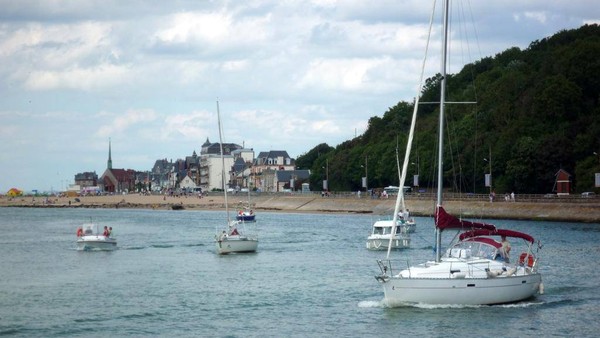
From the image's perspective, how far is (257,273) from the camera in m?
71.8

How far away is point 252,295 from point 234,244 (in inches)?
995

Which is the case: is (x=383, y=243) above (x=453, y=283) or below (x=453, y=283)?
above

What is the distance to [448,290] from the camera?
161 ft

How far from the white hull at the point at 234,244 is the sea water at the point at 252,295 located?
4.11ft

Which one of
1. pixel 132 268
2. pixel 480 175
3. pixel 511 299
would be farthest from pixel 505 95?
pixel 511 299

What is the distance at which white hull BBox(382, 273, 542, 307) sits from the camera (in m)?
49.1

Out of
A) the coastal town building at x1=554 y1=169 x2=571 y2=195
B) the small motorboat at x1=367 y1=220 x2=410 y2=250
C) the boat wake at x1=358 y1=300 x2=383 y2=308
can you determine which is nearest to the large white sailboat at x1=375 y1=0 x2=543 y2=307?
the boat wake at x1=358 y1=300 x2=383 y2=308

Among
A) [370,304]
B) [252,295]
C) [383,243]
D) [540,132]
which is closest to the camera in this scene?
[370,304]

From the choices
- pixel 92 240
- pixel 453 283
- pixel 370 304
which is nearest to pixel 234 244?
pixel 92 240

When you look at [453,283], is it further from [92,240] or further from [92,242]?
[92,242]

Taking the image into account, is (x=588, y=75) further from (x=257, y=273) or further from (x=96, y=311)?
(x=96, y=311)

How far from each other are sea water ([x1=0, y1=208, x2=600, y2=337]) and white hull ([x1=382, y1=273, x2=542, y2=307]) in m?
0.47

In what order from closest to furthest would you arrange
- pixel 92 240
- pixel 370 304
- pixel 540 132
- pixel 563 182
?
pixel 370 304, pixel 92 240, pixel 563 182, pixel 540 132

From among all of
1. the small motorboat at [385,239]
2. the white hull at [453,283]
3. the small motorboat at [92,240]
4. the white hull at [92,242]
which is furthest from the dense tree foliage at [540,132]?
the white hull at [453,283]
